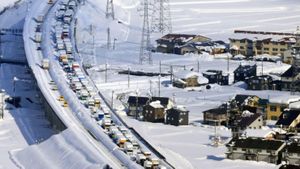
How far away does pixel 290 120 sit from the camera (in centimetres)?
1622

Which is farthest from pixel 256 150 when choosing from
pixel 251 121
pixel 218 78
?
pixel 218 78

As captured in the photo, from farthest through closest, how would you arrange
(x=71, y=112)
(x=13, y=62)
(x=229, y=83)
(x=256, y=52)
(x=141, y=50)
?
(x=256, y=52)
(x=141, y=50)
(x=13, y=62)
(x=229, y=83)
(x=71, y=112)

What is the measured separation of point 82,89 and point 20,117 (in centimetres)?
143

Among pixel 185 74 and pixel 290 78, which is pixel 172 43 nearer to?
pixel 185 74

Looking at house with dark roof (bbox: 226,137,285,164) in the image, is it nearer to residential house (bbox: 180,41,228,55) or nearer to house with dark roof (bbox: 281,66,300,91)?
house with dark roof (bbox: 281,66,300,91)

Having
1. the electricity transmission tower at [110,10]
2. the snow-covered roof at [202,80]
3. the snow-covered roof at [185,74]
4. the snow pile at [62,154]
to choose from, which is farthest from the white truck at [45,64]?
the electricity transmission tower at [110,10]

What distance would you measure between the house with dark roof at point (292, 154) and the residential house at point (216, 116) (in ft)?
9.88

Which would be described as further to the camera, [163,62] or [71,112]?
[163,62]

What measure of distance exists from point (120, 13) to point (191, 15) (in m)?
3.00

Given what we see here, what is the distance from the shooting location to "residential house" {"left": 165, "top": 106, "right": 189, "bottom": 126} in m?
16.8

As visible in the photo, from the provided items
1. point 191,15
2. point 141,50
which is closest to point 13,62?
point 141,50

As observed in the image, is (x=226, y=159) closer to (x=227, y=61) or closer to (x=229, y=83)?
(x=229, y=83)

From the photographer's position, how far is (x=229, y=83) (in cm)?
2178

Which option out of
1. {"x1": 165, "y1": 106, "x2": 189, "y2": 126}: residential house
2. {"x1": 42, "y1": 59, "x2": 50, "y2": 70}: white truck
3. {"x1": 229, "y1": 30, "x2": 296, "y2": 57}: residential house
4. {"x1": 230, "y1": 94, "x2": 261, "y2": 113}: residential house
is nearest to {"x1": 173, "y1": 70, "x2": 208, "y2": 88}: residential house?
{"x1": 230, "y1": 94, "x2": 261, "y2": 113}: residential house
